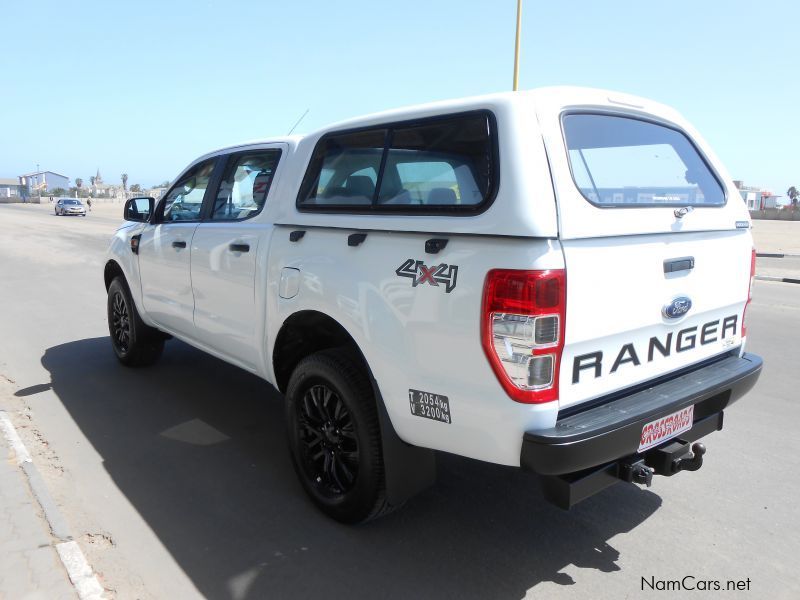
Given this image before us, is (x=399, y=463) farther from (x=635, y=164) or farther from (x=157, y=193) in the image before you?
(x=157, y=193)

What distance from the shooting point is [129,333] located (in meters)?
5.70

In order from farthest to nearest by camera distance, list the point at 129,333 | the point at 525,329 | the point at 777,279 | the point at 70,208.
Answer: the point at 70,208, the point at 777,279, the point at 129,333, the point at 525,329

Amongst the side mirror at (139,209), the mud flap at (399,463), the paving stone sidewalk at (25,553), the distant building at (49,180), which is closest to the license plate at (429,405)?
the mud flap at (399,463)

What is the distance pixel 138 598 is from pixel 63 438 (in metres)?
2.07

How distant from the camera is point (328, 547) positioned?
9.71 feet

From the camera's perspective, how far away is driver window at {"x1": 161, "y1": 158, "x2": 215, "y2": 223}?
458 centimetres

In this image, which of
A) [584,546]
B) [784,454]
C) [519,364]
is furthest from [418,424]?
[784,454]

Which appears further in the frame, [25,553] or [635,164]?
[635,164]

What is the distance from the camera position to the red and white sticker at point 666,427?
256cm

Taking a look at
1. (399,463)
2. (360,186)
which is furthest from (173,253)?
(399,463)

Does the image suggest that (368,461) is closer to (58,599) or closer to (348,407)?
(348,407)

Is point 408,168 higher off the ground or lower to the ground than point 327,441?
higher

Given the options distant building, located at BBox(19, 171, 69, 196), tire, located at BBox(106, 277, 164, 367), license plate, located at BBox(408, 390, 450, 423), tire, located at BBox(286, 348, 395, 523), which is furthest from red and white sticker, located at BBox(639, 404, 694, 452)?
distant building, located at BBox(19, 171, 69, 196)

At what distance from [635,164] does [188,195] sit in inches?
131
